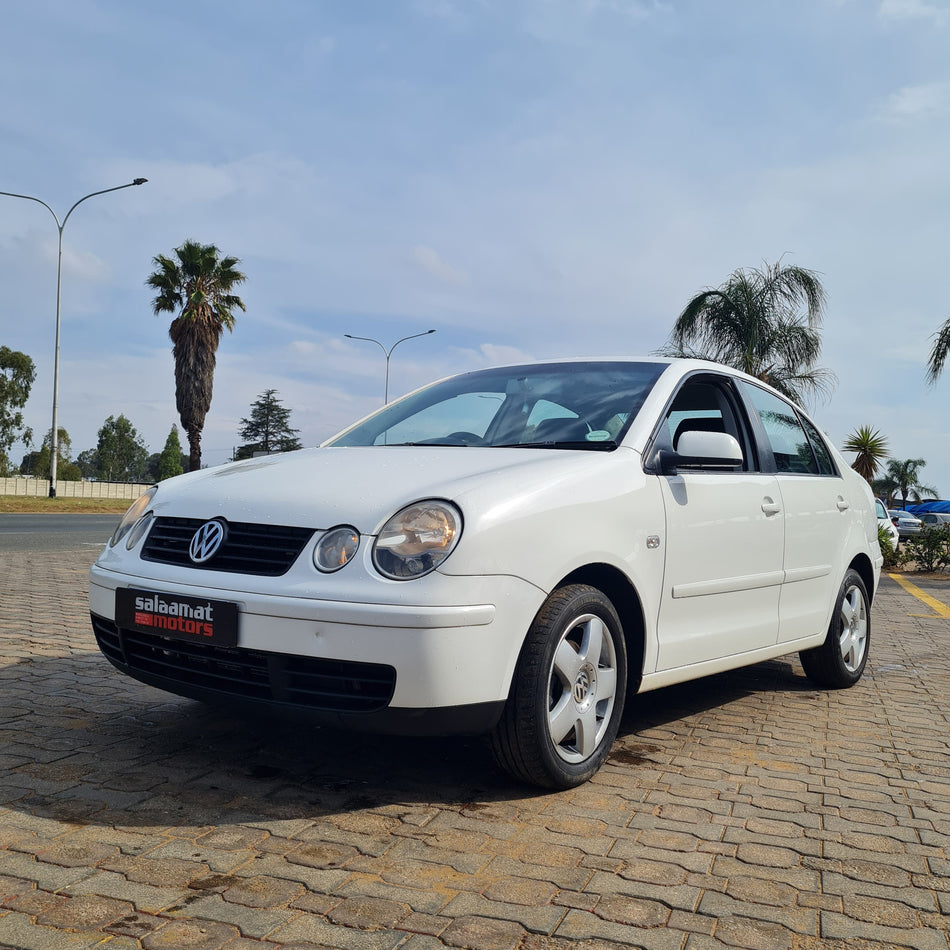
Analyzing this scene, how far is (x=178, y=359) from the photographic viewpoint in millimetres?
38281

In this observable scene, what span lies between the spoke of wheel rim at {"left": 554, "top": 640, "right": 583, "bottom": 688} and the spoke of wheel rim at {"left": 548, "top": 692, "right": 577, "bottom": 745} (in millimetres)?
57

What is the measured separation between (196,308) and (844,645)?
34796mm

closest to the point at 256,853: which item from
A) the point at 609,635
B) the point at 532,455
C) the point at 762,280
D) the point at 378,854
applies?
the point at 378,854

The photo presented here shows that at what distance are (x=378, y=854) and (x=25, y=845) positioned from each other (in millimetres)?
985

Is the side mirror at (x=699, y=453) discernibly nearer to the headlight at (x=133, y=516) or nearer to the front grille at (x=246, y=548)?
the front grille at (x=246, y=548)

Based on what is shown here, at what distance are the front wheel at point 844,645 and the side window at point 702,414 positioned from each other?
4.46ft

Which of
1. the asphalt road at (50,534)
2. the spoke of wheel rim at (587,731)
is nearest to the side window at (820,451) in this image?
the spoke of wheel rim at (587,731)

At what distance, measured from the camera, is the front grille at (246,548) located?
3182 mm

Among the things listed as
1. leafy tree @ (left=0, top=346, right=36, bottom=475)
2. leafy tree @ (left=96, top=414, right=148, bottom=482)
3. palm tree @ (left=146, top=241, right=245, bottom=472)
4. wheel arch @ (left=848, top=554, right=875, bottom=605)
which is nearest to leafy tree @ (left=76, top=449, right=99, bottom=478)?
leafy tree @ (left=96, top=414, right=148, bottom=482)

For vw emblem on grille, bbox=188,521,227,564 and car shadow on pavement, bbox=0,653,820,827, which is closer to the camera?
car shadow on pavement, bbox=0,653,820,827

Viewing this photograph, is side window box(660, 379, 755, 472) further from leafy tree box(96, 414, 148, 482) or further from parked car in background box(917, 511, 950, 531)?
leafy tree box(96, 414, 148, 482)

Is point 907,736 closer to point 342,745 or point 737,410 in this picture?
point 737,410

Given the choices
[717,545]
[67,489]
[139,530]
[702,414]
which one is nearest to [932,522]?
[702,414]

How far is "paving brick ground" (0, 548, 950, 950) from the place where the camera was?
240 centimetres
